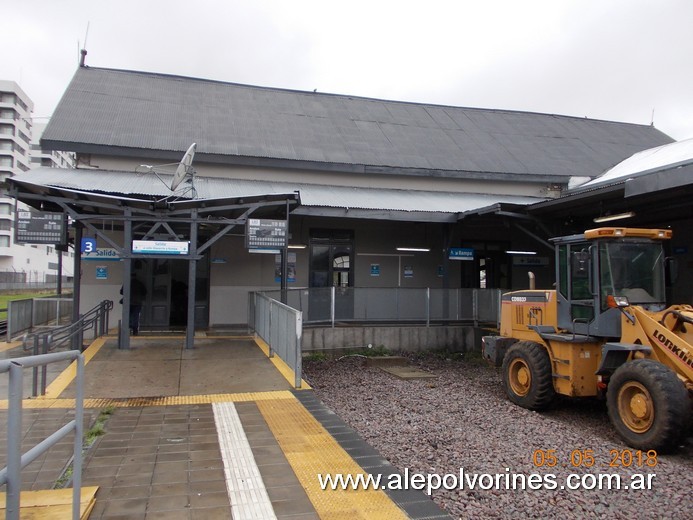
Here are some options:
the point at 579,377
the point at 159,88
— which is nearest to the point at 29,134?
the point at 159,88

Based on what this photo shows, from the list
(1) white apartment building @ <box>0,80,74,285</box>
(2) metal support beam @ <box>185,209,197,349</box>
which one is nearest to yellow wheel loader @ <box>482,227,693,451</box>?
(2) metal support beam @ <box>185,209,197,349</box>

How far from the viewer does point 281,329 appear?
10625 mm

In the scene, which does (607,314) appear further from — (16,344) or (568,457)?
(16,344)

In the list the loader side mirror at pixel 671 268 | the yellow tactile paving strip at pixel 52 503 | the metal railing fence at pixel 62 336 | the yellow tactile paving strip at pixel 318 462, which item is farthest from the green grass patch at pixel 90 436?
the loader side mirror at pixel 671 268

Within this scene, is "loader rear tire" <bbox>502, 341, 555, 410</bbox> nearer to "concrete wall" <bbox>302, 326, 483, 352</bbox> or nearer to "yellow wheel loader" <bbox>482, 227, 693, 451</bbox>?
"yellow wheel loader" <bbox>482, 227, 693, 451</bbox>

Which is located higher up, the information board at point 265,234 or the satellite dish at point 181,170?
the satellite dish at point 181,170

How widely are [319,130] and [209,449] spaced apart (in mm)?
16767

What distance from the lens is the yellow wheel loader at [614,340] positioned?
6547 millimetres

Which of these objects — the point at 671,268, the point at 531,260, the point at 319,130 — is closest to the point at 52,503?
the point at 671,268

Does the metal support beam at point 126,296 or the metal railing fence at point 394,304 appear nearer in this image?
the metal support beam at point 126,296

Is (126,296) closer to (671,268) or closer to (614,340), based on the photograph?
(614,340)

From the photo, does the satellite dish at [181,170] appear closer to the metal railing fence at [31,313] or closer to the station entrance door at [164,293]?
the station entrance door at [164,293]

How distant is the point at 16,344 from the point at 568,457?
13566mm

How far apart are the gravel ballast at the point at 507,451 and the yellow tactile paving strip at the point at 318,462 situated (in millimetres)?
622
